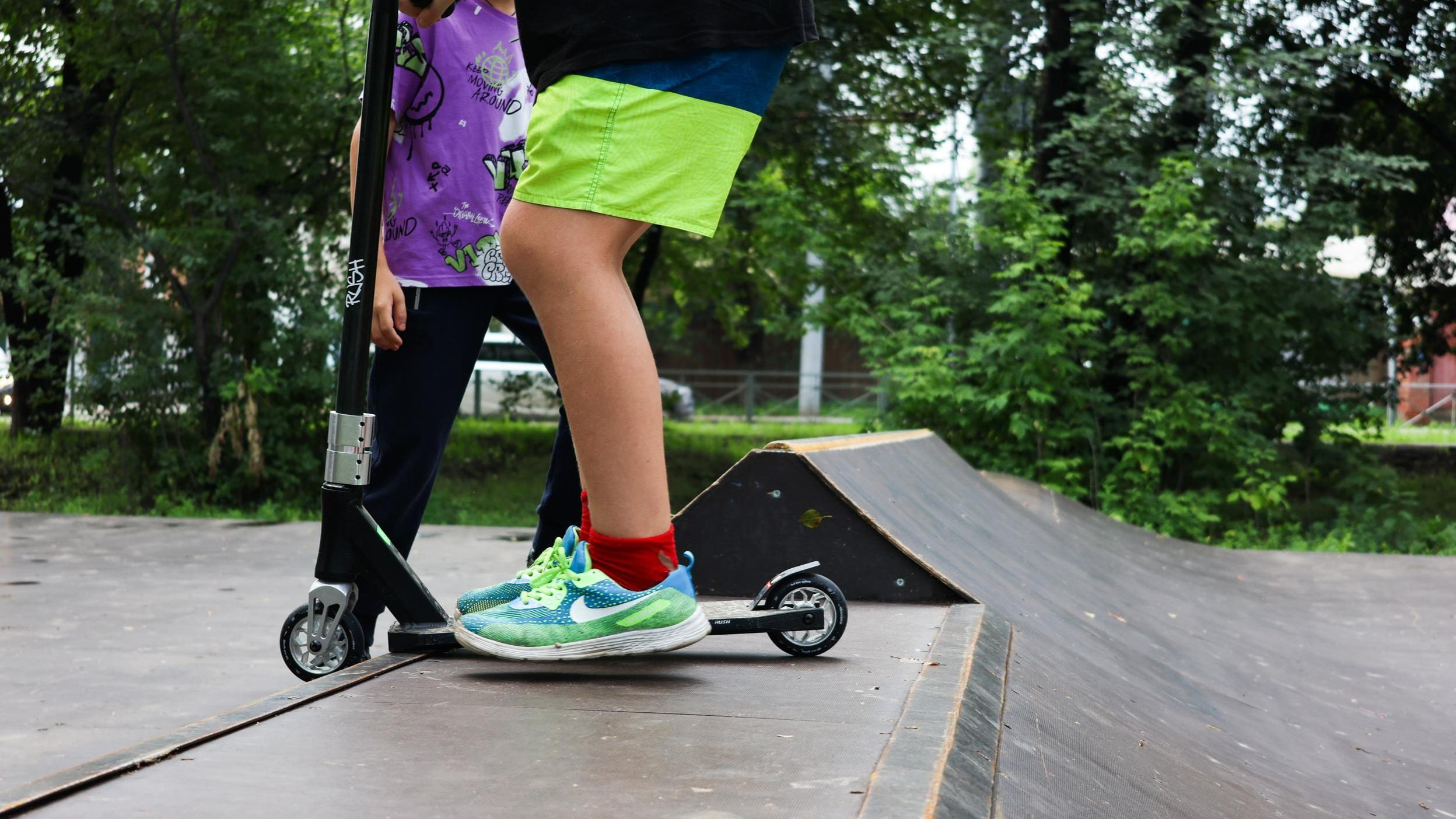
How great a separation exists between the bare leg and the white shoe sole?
0.23 meters

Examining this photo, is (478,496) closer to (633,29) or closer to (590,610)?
(590,610)

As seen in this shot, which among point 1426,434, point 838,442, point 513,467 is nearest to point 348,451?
point 838,442

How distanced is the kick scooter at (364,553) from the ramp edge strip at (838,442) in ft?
2.40

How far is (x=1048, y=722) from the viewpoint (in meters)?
1.99

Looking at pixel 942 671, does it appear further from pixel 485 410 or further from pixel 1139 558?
pixel 485 410

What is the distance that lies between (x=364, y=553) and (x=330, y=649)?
0.64 ft

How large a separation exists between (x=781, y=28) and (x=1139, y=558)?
4.31 meters

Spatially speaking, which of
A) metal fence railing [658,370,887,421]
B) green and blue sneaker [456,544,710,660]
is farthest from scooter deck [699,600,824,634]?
metal fence railing [658,370,887,421]

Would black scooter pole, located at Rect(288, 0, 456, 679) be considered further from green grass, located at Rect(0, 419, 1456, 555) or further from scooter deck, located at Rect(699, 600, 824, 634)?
green grass, located at Rect(0, 419, 1456, 555)

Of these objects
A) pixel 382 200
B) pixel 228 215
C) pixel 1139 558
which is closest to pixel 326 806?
pixel 382 200

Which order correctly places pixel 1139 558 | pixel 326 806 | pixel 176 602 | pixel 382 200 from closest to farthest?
1. pixel 326 806
2. pixel 382 200
3. pixel 176 602
4. pixel 1139 558

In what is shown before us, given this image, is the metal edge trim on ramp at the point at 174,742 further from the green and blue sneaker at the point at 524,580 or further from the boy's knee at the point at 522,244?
the boy's knee at the point at 522,244

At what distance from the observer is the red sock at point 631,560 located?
2068 millimetres

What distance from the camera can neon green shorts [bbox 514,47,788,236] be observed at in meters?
1.95
